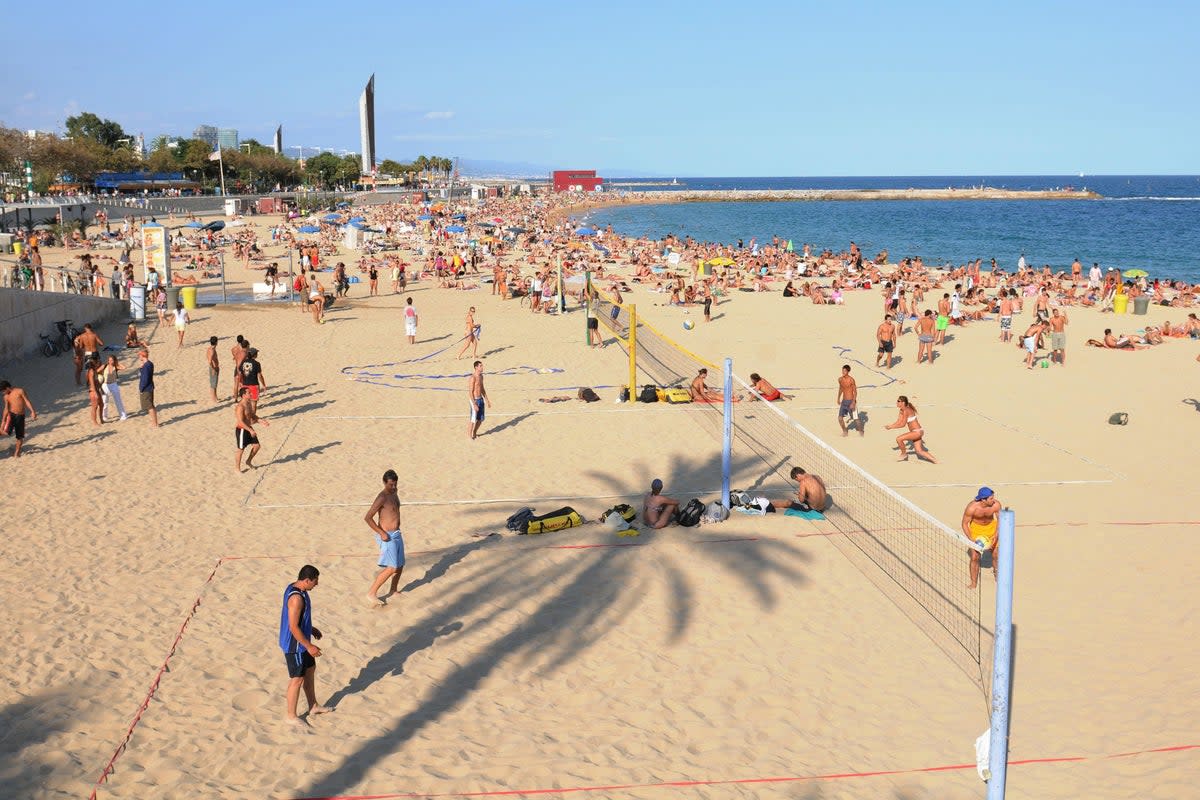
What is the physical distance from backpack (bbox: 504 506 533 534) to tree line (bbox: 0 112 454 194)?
4647 cm

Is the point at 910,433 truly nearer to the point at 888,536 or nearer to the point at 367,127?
the point at 888,536

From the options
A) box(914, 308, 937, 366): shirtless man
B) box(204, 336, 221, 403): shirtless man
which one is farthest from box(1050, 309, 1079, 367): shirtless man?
box(204, 336, 221, 403): shirtless man

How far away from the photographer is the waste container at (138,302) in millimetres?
22391

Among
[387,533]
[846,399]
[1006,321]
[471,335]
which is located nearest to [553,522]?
[387,533]

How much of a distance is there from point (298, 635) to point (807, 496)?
20.0ft

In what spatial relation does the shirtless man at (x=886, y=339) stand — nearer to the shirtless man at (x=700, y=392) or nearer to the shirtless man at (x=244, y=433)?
the shirtless man at (x=700, y=392)

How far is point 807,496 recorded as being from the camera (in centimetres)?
1033

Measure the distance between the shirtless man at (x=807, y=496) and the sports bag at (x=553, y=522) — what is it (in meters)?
2.27

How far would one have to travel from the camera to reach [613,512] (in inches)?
397

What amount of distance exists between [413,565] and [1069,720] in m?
5.66

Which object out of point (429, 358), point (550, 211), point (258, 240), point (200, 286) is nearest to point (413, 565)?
point (429, 358)

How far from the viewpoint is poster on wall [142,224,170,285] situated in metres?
24.9

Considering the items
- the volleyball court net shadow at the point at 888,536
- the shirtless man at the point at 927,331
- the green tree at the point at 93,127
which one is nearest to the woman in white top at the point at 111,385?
the volleyball court net shadow at the point at 888,536

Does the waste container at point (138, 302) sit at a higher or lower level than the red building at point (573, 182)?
lower
